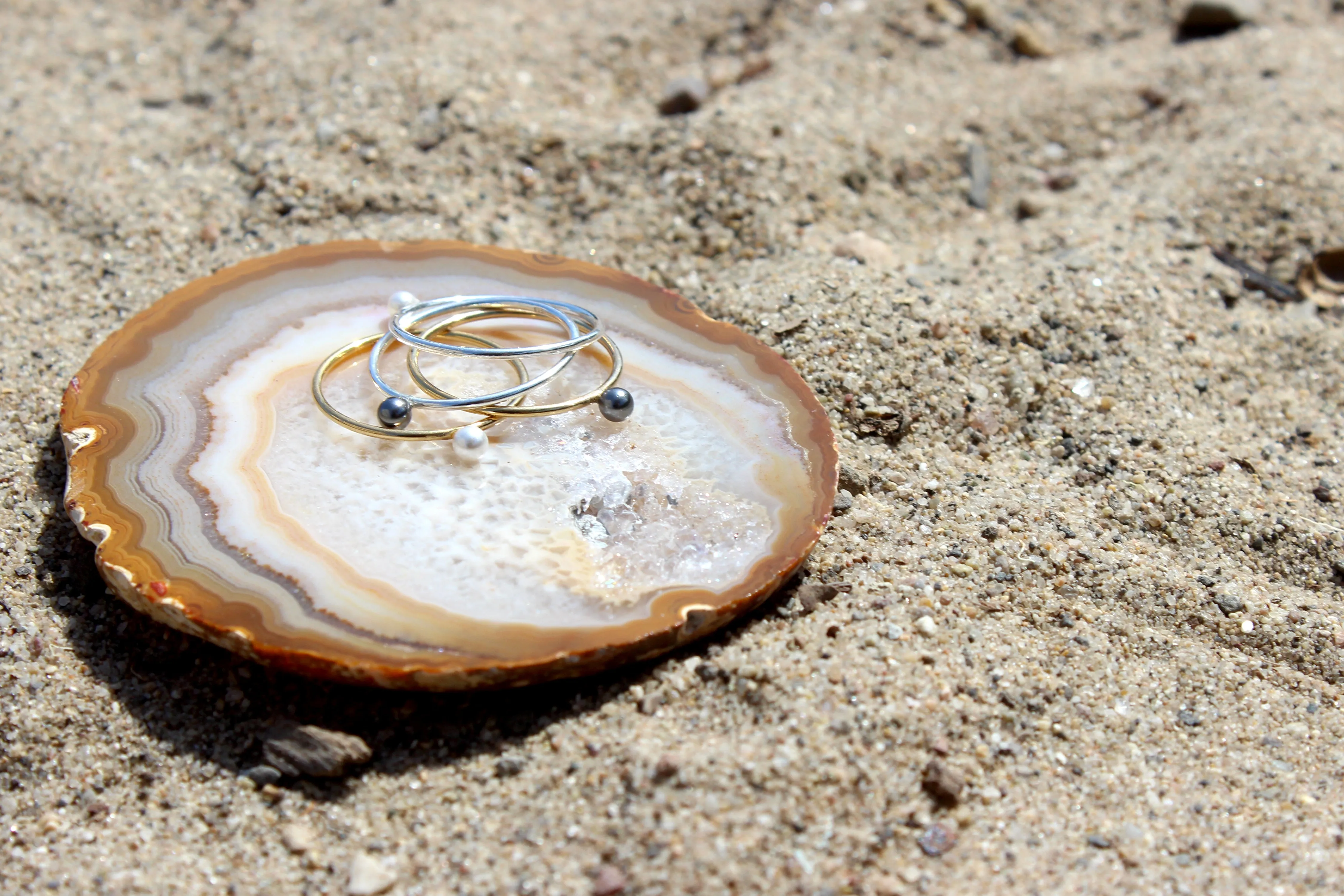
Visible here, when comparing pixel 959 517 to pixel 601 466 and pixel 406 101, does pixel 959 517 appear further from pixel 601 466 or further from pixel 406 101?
pixel 406 101

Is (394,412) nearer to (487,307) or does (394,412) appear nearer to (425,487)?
(425,487)

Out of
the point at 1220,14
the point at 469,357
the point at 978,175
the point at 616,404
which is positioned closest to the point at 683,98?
the point at 978,175

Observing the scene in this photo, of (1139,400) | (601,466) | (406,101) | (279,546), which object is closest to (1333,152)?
(1139,400)

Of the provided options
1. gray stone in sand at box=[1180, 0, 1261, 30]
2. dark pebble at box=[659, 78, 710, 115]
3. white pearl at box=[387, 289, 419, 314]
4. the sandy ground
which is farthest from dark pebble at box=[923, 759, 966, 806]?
gray stone in sand at box=[1180, 0, 1261, 30]

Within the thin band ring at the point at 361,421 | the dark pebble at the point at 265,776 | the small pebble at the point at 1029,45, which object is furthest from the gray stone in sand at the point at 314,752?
the small pebble at the point at 1029,45

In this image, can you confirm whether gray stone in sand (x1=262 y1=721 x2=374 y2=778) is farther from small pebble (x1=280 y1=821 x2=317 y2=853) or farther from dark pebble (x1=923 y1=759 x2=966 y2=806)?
dark pebble (x1=923 y1=759 x2=966 y2=806)

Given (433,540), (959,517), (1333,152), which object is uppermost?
(1333,152)
